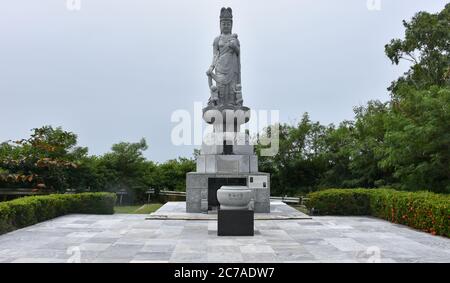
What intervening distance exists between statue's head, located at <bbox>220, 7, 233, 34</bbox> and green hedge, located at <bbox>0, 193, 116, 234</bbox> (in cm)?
634

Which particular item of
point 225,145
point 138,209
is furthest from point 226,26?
point 138,209

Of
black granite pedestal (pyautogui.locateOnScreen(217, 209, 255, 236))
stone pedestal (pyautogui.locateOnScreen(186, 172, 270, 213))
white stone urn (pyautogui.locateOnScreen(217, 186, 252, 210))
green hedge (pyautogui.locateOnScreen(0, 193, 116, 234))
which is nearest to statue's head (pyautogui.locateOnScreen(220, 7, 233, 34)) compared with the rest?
stone pedestal (pyautogui.locateOnScreen(186, 172, 270, 213))

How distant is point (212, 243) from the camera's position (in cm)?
849

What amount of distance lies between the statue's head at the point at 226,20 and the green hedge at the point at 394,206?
5.72m

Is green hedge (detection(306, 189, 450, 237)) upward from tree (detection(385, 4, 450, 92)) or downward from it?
downward

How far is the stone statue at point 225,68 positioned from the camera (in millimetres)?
14453

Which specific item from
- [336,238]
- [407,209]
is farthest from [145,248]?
[407,209]

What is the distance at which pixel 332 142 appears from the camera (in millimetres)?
21500

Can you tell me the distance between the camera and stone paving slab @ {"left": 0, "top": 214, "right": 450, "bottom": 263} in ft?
23.8

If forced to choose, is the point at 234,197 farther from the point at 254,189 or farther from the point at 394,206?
the point at 394,206

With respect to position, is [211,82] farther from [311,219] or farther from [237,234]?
[237,234]

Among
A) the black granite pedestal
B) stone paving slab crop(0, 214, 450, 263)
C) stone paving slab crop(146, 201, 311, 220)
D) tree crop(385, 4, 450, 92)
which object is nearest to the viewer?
stone paving slab crop(0, 214, 450, 263)

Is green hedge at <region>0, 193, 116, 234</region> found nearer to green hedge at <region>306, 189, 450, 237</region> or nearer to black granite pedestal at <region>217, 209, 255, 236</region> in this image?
black granite pedestal at <region>217, 209, 255, 236</region>
